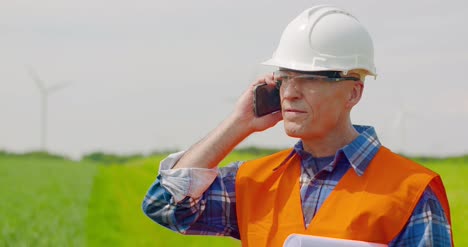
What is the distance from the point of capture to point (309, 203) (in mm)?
4418

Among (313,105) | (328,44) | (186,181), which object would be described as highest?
(328,44)

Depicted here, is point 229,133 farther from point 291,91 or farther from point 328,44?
point 328,44

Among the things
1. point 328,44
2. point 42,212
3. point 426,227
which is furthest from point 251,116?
point 42,212

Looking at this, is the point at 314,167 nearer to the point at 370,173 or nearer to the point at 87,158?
the point at 370,173

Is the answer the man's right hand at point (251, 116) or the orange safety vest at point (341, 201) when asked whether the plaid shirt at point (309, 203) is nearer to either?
the orange safety vest at point (341, 201)

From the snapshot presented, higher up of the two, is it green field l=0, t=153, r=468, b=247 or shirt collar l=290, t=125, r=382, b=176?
shirt collar l=290, t=125, r=382, b=176

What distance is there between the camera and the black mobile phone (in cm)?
473

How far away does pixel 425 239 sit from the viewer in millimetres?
4113

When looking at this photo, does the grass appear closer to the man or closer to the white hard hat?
the man

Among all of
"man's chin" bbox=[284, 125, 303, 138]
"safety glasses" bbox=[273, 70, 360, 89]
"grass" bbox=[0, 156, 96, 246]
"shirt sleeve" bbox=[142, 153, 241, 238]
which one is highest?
"safety glasses" bbox=[273, 70, 360, 89]

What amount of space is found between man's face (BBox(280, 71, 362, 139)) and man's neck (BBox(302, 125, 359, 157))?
0.03 metres

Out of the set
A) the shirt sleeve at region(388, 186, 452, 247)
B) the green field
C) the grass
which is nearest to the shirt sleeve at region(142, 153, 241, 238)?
the shirt sleeve at region(388, 186, 452, 247)

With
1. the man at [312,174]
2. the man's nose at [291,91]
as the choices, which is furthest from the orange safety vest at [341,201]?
the man's nose at [291,91]

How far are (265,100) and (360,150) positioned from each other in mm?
Answer: 567
